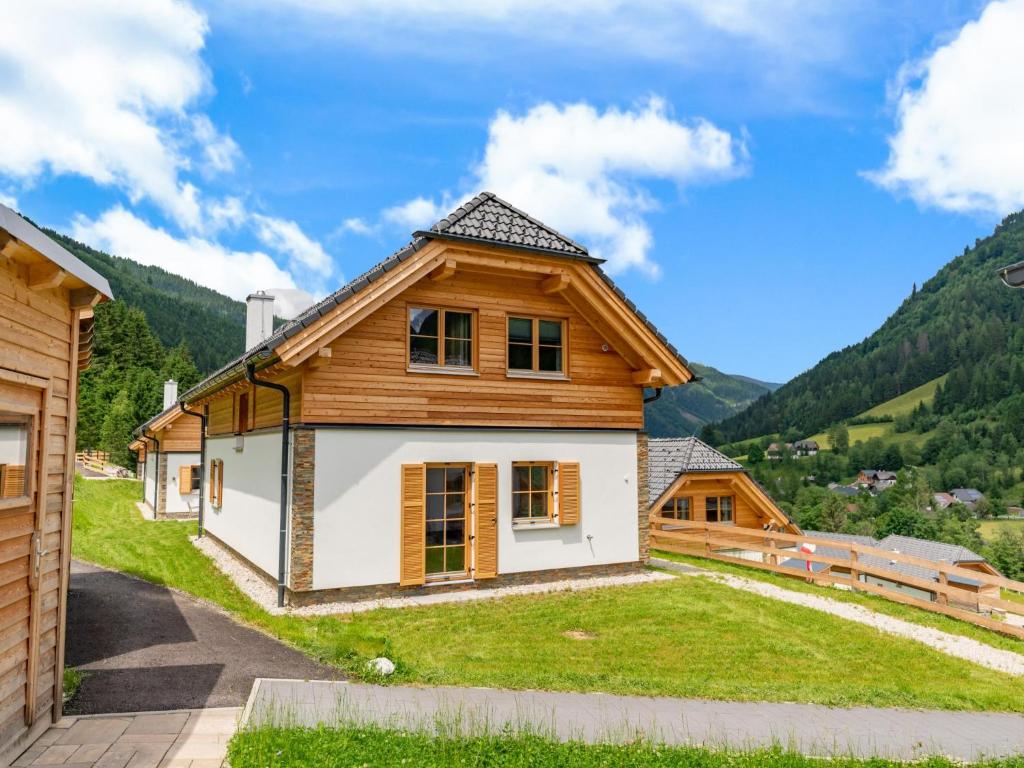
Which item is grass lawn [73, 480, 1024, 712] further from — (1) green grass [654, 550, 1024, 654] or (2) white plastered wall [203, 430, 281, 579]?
(1) green grass [654, 550, 1024, 654]

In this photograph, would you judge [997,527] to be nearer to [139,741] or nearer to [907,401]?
[907,401]

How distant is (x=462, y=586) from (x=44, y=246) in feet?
28.1

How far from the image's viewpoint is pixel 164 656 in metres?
7.66

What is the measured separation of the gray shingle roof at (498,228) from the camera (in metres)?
11.8

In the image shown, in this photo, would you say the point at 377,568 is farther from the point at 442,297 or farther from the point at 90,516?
the point at 90,516

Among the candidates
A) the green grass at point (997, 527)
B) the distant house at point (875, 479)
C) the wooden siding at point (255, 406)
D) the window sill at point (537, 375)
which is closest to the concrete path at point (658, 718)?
the wooden siding at point (255, 406)

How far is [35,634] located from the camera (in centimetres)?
537

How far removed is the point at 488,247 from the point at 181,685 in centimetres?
790

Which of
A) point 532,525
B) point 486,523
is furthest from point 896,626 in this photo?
point 486,523

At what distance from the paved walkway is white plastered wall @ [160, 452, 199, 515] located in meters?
21.1

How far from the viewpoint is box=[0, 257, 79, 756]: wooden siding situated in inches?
196

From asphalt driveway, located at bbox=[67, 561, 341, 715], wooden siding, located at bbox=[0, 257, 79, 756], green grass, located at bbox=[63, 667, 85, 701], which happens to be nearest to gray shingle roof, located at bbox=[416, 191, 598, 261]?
wooden siding, located at bbox=[0, 257, 79, 756]

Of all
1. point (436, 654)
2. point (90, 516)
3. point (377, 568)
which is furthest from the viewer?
point (90, 516)

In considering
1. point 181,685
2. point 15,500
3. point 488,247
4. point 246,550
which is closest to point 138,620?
point 181,685
